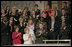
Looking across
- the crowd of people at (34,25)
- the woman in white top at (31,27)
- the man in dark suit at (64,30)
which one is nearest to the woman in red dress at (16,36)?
the crowd of people at (34,25)

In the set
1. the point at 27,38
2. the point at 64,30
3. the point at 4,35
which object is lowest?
the point at 27,38

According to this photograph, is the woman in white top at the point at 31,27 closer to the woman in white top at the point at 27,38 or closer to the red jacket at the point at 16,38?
the woman in white top at the point at 27,38

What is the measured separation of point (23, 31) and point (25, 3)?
1196mm

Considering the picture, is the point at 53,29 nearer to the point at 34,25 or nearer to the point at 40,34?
the point at 40,34

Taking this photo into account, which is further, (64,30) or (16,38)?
(64,30)

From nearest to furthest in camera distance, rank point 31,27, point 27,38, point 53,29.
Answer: point 27,38 → point 53,29 → point 31,27

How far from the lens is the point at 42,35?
33.8 ft

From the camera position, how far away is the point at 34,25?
10.4m

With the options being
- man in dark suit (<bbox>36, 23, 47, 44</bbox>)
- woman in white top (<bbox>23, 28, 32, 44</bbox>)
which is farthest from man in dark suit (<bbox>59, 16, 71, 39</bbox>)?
woman in white top (<bbox>23, 28, 32, 44</bbox>)

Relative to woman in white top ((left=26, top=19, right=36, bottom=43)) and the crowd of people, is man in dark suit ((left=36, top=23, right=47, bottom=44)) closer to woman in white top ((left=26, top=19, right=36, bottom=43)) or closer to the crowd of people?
the crowd of people

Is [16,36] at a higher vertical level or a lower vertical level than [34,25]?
lower

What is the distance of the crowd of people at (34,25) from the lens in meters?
10.2

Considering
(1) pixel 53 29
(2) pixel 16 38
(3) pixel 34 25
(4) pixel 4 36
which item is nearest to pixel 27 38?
(2) pixel 16 38

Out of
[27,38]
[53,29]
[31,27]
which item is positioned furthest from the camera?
[31,27]
